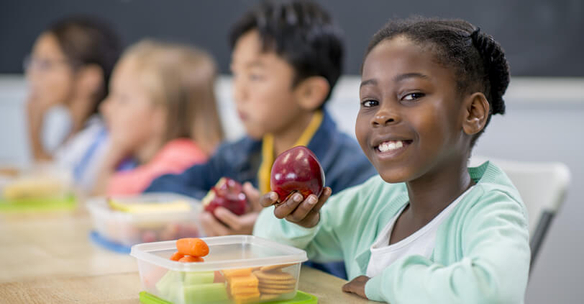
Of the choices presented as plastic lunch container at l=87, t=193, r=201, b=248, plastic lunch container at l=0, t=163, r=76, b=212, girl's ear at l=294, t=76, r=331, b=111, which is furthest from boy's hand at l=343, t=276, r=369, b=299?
plastic lunch container at l=0, t=163, r=76, b=212

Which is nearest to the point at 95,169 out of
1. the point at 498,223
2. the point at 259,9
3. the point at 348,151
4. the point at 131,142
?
the point at 131,142

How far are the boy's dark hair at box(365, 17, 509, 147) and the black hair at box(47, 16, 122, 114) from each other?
7.52 ft

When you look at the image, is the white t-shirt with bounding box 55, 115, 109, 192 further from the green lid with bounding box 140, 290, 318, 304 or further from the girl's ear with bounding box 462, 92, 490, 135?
the girl's ear with bounding box 462, 92, 490, 135

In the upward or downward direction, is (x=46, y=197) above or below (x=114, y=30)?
below

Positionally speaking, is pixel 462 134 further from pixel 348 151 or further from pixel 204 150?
pixel 204 150

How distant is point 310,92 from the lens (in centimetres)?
168

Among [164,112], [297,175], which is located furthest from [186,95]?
[297,175]

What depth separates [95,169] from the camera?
2609 millimetres

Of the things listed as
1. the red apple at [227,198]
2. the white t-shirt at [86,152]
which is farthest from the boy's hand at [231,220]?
the white t-shirt at [86,152]

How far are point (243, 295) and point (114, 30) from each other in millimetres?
Result: 2649

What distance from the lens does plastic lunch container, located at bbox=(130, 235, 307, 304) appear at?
75cm

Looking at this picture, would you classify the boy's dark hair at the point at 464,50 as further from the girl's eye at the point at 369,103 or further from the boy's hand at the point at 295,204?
the boy's hand at the point at 295,204

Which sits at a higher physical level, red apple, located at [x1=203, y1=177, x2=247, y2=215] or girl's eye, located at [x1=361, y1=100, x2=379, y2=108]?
girl's eye, located at [x1=361, y1=100, x2=379, y2=108]

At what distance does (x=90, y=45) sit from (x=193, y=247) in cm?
240
